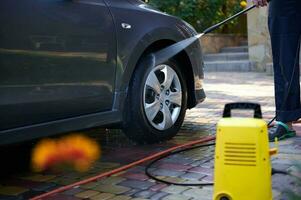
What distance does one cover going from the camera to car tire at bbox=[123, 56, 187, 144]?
4.25 meters

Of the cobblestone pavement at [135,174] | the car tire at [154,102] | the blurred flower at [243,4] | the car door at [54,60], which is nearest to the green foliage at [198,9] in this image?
the blurred flower at [243,4]

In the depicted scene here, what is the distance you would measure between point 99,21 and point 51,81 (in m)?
0.63

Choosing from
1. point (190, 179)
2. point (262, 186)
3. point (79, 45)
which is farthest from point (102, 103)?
point (262, 186)

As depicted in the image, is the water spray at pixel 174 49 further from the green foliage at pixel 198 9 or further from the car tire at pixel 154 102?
the green foliage at pixel 198 9

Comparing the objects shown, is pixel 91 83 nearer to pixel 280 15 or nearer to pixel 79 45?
pixel 79 45

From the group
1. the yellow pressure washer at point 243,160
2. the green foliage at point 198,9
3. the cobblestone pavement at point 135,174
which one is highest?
the green foliage at point 198,9

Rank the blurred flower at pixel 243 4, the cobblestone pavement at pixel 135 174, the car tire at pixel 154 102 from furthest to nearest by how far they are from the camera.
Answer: the blurred flower at pixel 243 4 < the car tire at pixel 154 102 < the cobblestone pavement at pixel 135 174

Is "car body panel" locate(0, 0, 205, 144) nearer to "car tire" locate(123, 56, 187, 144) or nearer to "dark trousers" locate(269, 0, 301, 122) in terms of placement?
"car tire" locate(123, 56, 187, 144)

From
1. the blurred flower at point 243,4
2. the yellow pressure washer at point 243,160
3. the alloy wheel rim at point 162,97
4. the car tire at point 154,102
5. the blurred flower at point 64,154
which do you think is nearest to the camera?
the yellow pressure washer at point 243,160

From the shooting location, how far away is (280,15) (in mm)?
4281

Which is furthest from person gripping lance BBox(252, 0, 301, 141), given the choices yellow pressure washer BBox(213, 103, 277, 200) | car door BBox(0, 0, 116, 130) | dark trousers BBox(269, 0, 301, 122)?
yellow pressure washer BBox(213, 103, 277, 200)

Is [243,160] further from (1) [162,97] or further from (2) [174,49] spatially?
(2) [174,49]

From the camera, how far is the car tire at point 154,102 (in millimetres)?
4254

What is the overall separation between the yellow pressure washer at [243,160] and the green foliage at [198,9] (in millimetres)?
11337
